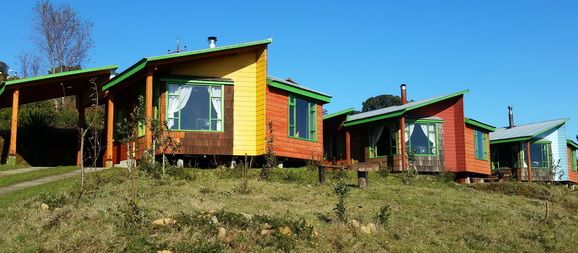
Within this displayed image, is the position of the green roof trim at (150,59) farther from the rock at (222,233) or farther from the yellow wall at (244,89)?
the rock at (222,233)

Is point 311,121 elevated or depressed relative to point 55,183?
elevated

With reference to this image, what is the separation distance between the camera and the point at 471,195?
21.1 metres

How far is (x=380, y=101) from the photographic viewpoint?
89312 millimetres

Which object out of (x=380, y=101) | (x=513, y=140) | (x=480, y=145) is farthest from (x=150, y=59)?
(x=380, y=101)

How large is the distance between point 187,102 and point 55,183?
6478mm

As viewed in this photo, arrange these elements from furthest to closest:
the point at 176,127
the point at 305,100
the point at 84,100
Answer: the point at 84,100 < the point at 305,100 < the point at 176,127

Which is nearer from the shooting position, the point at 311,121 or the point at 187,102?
the point at 187,102

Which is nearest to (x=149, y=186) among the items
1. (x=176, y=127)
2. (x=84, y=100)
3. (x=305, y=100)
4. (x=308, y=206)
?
(x=308, y=206)

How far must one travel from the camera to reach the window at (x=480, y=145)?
3288cm

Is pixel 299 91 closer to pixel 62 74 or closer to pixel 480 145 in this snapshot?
pixel 62 74

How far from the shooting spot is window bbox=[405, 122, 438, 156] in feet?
99.3

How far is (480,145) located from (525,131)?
693 centimetres

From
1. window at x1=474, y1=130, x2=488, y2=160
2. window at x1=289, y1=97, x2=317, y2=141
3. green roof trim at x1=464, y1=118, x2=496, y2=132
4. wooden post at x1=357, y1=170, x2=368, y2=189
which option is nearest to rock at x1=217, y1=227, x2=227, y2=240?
wooden post at x1=357, y1=170, x2=368, y2=189

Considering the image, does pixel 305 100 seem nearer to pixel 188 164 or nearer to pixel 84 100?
pixel 188 164
